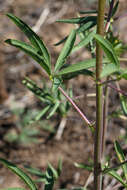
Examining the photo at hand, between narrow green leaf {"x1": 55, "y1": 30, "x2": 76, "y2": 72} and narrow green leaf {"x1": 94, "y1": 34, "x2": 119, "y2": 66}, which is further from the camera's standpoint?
narrow green leaf {"x1": 55, "y1": 30, "x2": 76, "y2": 72}

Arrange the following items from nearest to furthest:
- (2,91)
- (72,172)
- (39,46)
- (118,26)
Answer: (39,46) < (72,172) < (2,91) < (118,26)

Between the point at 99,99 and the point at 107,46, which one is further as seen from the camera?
the point at 99,99

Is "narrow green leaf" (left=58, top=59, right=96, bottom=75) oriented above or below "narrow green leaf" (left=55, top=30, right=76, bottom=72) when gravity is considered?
below

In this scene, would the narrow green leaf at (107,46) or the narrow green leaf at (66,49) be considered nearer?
the narrow green leaf at (107,46)

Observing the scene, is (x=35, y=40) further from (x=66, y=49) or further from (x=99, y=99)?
(x=99, y=99)

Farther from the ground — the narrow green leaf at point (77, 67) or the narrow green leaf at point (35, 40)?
the narrow green leaf at point (35, 40)

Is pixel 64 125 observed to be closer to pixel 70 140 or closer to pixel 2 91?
pixel 70 140

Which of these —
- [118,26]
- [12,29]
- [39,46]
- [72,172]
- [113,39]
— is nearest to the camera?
[39,46]

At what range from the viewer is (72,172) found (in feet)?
6.86

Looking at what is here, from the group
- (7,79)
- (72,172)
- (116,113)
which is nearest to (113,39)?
(116,113)

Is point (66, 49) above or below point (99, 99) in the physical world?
above

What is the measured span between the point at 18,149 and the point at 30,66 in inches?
33.5

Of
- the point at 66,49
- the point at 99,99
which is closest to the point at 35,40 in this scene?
the point at 66,49

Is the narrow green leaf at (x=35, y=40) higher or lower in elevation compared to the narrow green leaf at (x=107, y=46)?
higher
